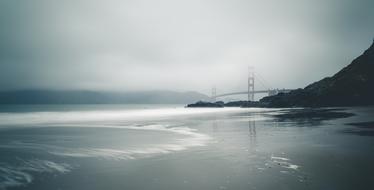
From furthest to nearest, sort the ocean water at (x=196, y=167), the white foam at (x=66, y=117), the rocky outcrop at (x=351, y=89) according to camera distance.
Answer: the rocky outcrop at (x=351, y=89) → the white foam at (x=66, y=117) → the ocean water at (x=196, y=167)

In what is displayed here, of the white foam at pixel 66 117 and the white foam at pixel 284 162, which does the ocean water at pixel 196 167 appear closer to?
the white foam at pixel 284 162

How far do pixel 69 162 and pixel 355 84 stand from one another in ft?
356

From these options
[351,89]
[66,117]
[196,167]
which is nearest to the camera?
[196,167]

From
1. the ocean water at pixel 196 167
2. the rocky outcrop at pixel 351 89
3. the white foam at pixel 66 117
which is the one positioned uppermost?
the rocky outcrop at pixel 351 89

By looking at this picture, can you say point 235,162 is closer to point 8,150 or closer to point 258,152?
point 258,152

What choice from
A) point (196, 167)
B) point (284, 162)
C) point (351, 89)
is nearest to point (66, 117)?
point (196, 167)

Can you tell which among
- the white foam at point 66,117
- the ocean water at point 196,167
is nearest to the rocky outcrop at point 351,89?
the white foam at point 66,117

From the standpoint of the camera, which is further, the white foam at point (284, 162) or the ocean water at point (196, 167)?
the white foam at point (284, 162)

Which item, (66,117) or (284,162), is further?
(66,117)

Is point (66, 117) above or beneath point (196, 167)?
above

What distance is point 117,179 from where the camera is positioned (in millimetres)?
11055

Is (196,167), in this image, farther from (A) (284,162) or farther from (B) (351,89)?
(B) (351,89)

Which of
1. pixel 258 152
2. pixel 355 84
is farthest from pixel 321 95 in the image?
pixel 258 152

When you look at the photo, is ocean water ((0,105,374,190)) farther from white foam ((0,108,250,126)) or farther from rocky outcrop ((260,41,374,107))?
rocky outcrop ((260,41,374,107))
